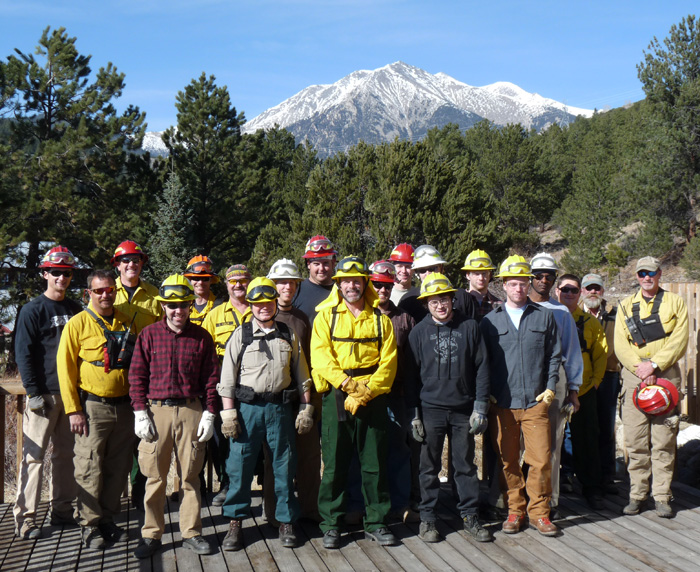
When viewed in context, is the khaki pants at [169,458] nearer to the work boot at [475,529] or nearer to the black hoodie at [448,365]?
the black hoodie at [448,365]

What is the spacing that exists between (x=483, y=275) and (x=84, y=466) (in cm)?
357

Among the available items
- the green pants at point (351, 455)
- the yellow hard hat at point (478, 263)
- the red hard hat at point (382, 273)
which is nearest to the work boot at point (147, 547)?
the green pants at point (351, 455)

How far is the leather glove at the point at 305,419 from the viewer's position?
4.45 metres

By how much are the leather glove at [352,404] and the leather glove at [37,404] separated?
228 centimetres

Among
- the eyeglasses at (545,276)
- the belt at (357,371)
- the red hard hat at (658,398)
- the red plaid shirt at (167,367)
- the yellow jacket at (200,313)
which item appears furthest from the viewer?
the yellow jacket at (200,313)

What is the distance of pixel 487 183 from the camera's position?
37031 mm

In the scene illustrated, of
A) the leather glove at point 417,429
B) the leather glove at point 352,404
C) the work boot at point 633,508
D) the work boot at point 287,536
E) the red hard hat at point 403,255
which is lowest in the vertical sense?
the work boot at point 633,508

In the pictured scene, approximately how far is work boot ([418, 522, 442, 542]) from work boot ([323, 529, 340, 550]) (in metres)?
0.62

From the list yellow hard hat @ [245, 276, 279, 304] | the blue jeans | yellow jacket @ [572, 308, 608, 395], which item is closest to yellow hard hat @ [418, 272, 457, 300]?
yellow hard hat @ [245, 276, 279, 304]

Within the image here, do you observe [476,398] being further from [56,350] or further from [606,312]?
[56,350]

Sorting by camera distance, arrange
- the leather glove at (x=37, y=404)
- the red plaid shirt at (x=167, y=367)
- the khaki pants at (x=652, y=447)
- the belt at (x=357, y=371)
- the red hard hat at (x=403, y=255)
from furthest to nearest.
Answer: the red hard hat at (x=403, y=255) → the khaki pants at (x=652, y=447) → the leather glove at (x=37, y=404) → the belt at (x=357, y=371) → the red plaid shirt at (x=167, y=367)

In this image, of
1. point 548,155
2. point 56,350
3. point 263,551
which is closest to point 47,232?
point 56,350

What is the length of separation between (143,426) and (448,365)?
2175mm

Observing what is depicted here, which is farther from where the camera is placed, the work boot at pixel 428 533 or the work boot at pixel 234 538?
the work boot at pixel 428 533
